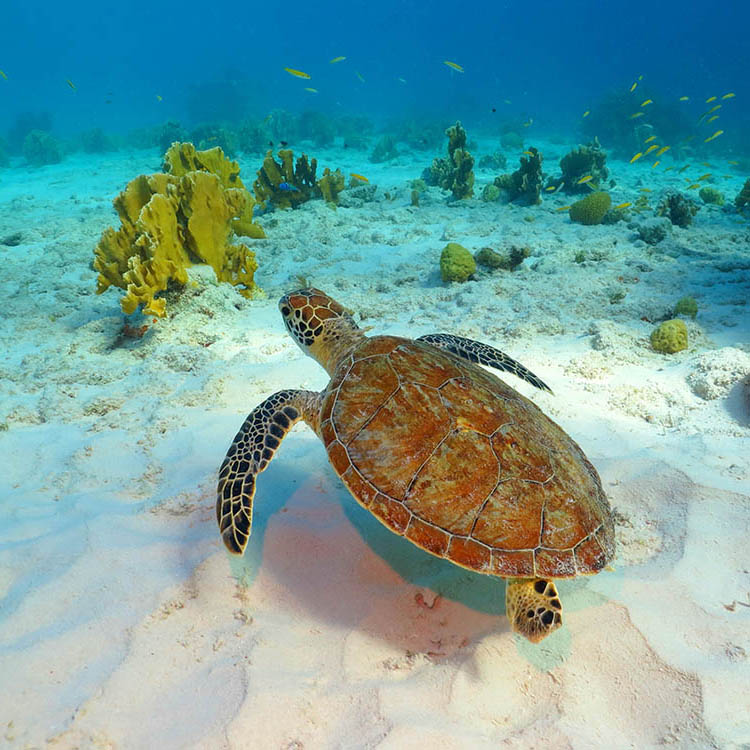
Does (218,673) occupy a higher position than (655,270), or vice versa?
(655,270)

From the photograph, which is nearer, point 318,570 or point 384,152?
point 318,570

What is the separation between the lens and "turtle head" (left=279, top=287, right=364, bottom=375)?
3279mm

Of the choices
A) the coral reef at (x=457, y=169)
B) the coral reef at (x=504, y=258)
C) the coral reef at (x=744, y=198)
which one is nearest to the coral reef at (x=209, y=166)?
the coral reef at (x=504, y=258)

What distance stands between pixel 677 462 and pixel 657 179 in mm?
15805

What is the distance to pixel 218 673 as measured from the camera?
1796 mm

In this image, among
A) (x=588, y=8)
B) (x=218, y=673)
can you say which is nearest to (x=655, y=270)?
(x=218, y=673)

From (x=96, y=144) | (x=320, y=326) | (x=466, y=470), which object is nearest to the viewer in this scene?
(x=466, y=470)

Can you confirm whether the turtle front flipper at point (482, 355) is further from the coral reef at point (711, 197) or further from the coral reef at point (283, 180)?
the coral reef at point (711, 197)

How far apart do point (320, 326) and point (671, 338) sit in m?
3.34

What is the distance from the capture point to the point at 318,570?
Result: 93.0 inches

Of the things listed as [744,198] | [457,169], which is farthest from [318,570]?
[744,198]

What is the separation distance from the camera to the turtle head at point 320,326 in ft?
10.8

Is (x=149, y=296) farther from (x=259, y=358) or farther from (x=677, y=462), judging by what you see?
(x=677, y=462)

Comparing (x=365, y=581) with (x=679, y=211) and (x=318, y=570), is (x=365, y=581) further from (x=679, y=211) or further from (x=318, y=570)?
(x=679, y=211)
